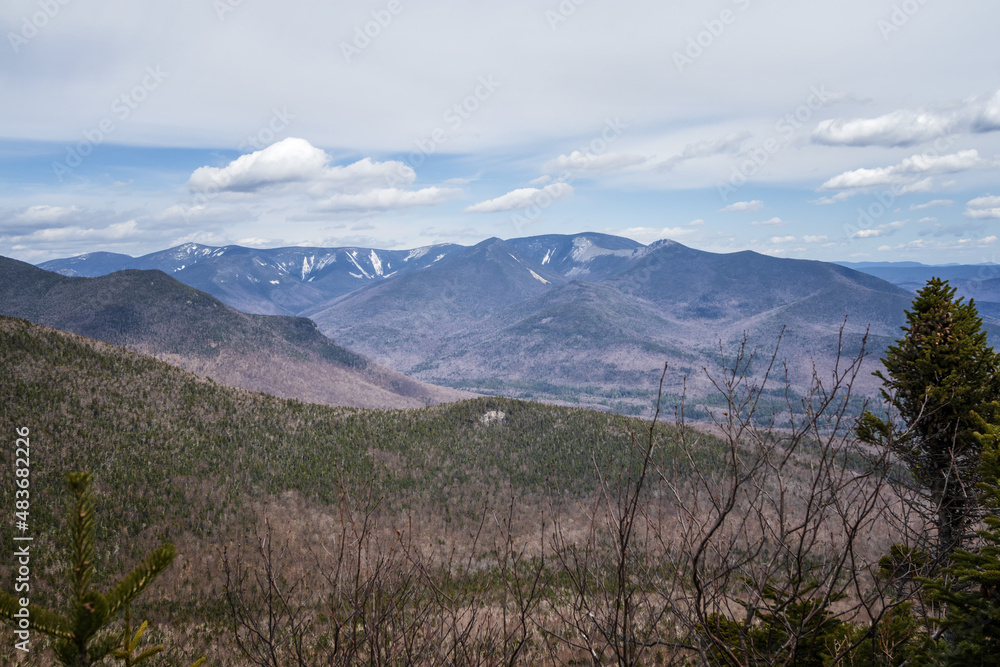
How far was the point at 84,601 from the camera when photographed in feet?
10.7

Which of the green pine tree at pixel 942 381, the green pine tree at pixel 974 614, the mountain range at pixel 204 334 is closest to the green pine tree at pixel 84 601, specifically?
the green pine tree at pixel 974 614

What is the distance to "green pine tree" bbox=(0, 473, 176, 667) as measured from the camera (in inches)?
124

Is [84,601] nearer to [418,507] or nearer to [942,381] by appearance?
[942,381]

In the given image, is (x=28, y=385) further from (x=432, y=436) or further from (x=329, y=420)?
(x=432, y=436)

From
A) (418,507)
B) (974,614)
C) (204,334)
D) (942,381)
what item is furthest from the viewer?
(204,334)

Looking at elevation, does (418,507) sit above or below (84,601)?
below

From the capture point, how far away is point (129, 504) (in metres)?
27.0

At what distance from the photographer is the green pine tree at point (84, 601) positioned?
3.15 m

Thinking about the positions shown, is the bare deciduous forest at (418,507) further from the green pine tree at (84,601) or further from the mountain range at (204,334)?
the mountain range at (204,334)

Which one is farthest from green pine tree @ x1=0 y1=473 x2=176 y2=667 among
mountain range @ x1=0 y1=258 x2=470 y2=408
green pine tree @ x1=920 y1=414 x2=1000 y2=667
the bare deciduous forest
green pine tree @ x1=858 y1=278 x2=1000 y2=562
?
mountain range @ x1=0 y1=258 x2=470 y2=408

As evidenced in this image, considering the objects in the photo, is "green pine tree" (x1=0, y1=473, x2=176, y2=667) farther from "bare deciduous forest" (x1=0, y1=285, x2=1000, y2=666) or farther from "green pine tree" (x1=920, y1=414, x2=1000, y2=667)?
"green pine tree" (x1=920, y1=414, x2=1000, y2=667)

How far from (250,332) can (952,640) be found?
150 meters

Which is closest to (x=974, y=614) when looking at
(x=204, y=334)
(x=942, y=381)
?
(x=942, y=381)

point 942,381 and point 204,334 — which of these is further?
point 204,334
